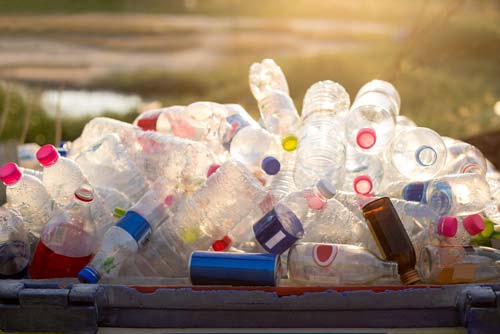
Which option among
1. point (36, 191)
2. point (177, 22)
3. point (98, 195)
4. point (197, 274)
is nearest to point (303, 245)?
point (197, 274)

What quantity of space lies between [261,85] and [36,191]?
44.8 inches

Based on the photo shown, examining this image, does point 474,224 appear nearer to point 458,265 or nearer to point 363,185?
point 458,265

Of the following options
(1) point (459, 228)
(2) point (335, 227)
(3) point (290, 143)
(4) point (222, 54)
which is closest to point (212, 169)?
(3) point (290, 143)

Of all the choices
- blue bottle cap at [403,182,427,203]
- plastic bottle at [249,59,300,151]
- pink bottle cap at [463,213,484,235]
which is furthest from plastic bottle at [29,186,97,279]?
pink bottle cap at [463,213,484,235]

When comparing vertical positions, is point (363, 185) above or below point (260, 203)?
above

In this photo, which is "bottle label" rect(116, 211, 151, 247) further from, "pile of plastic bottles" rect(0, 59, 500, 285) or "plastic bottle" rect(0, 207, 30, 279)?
"plastic bottle" rect(0, 207, 30, 279)

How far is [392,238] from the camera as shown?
1906 mm

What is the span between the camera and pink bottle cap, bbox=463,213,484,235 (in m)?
1.94

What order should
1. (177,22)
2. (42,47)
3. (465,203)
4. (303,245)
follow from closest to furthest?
(303,245)
(465,203)
(42,47)
(177,22)

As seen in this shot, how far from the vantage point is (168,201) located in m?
2.16

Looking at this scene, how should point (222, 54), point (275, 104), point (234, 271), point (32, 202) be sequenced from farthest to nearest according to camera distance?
point (222, 54) → point (275, 104) → point (32, 202) → point (234, 271)

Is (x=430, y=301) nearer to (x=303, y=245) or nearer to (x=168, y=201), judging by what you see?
(x=303, y=245)

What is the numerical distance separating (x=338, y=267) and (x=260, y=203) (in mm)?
342

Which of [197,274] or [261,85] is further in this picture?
[261,85]
